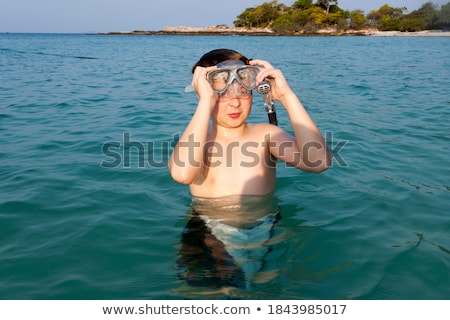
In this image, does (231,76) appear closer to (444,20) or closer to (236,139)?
(236,139)

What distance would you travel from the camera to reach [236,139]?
330 centimetres

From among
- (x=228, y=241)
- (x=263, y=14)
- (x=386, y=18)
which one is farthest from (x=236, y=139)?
(x=263, y=14)

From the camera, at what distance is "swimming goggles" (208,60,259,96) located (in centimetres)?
297

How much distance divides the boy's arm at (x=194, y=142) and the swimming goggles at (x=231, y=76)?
0.23 m

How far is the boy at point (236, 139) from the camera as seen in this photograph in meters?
2.73

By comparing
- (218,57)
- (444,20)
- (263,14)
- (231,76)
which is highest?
(263,14)

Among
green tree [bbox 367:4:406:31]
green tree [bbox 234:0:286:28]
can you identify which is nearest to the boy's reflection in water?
green tree [bbox 367:4:406:31]

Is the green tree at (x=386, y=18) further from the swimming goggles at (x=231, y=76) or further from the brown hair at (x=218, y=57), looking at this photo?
the swimming goggles at (x=231, y=76)

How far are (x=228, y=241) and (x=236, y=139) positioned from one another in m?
0.89

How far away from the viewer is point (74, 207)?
3.91m

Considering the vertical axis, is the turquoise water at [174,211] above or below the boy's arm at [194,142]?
below

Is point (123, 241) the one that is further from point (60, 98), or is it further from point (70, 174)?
point (60, 98)

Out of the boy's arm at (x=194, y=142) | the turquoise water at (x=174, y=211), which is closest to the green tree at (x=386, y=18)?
the turquoise water at (x=174, y=211)

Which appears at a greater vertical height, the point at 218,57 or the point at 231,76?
the point at 218,57
